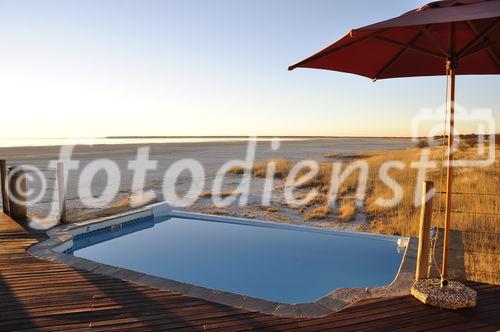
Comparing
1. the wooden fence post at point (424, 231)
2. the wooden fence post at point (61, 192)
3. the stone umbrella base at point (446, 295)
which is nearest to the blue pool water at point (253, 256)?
the wooden fence post at point (61, 192)

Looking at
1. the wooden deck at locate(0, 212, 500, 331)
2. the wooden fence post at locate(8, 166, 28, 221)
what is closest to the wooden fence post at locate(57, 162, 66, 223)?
the wooden fence post at locate(8, 166, 28, 221)

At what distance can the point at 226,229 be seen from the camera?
23.8ft

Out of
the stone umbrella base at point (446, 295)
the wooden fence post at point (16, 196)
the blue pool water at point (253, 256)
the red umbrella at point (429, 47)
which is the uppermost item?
the red umbrella at point (429, 47)

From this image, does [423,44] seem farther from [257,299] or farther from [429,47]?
[257,299]

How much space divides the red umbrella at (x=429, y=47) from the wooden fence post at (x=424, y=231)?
0.25 m

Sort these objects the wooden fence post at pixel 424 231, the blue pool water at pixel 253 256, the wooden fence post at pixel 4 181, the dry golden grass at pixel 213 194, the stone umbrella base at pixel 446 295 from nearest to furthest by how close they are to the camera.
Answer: the stone umbrella base at pixel 446 295 → the wooden fence post at pixel 424 231 → the blue pool water at pixel 253 256 → the wooden fence post at pixel 4 181 → the dry golden grass at pixel 213 194

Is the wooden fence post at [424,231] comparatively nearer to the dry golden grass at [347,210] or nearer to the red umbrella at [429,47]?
the red umbrella at [429,47]

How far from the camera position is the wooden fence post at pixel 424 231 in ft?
10.4

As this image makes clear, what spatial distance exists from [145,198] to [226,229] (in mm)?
6002

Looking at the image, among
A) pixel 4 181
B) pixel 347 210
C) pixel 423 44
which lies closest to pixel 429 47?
pixel 423 44

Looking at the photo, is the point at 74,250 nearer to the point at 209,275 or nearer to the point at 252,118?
the point at 209,275

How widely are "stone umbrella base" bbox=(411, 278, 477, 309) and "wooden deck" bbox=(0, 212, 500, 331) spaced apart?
0.06 metres

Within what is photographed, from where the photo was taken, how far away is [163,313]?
2.79 meters

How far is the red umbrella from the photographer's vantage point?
215 cm
